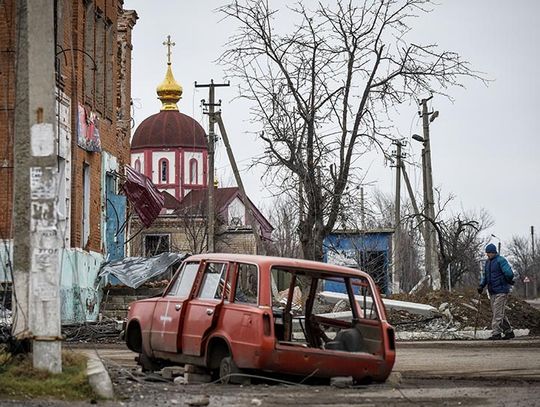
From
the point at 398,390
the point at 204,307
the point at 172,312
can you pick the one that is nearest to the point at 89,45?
the point at 172,312

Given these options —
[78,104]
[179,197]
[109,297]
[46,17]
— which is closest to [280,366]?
[46,17]

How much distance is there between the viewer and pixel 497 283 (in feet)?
83.9

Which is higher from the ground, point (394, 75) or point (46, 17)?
point (394, 75)

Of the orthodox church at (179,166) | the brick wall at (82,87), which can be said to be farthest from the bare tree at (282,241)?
the brick wall at (82,87)

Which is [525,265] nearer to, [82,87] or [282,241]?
[282,241]

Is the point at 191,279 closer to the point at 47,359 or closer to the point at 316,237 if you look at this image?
the point at 47,359

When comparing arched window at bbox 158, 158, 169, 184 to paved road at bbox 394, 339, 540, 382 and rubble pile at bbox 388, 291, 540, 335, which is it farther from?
paved road at bbox 394, 339, 540, 382

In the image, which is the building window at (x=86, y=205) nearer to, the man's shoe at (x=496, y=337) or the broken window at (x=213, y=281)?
the man's shoe at (x=496, y=337)

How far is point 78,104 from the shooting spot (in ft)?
98.3

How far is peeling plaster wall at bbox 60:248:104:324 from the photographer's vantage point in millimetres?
28484

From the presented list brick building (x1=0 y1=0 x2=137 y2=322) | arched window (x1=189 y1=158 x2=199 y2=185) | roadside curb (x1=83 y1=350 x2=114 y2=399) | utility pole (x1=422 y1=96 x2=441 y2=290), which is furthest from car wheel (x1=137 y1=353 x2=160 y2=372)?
arched window (x1=189 y1=158 x2=199 y2=185)

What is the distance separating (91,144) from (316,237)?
6880 mm

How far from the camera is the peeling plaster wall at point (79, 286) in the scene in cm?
2848

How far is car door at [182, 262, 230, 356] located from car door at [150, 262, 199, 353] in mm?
173
